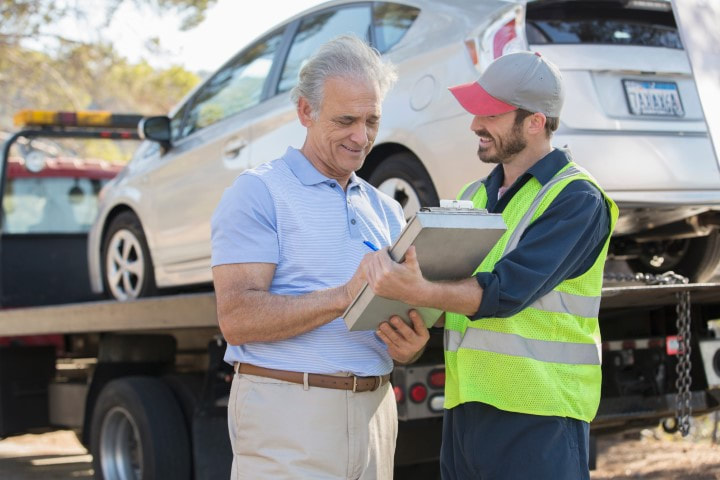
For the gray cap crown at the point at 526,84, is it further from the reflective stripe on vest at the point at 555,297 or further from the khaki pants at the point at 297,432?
the khaki pants at the point at 297,432

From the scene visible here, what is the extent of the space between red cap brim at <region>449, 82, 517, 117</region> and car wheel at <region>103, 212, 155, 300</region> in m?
4.19

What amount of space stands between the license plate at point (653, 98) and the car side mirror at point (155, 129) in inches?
117

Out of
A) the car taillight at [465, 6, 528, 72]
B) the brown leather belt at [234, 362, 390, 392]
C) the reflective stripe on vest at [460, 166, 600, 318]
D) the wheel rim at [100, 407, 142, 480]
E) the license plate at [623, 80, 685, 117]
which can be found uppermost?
the car taillight at [465, 6, 528, 72]

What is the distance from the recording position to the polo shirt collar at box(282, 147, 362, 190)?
2.52 meters

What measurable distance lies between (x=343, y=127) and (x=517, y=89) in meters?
0.44

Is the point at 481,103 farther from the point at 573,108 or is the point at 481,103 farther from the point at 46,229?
the point at 46,229

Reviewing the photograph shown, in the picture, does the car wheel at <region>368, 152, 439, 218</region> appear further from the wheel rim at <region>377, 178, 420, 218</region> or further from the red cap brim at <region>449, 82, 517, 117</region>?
the red cap brim at <region>449, 82, 517, 117</region>

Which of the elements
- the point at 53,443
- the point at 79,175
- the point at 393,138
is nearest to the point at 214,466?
the point at 393,138

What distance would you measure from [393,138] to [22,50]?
58.1ft

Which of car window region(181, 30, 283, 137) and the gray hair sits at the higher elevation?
car window region(181, 30, 283, 137)

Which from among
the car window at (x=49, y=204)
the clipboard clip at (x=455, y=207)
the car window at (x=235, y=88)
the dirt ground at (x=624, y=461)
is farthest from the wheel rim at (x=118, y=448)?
the clipboard clip at (x=455, y=207)

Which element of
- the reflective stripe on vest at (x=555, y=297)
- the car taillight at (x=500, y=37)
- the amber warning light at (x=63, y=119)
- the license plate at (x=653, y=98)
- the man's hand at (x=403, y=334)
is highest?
the amber warning light at (x=63, y=119)

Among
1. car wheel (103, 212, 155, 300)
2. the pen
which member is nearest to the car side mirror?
car wheel (103, 212, 155, 300)

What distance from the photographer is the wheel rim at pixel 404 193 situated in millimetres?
4332
